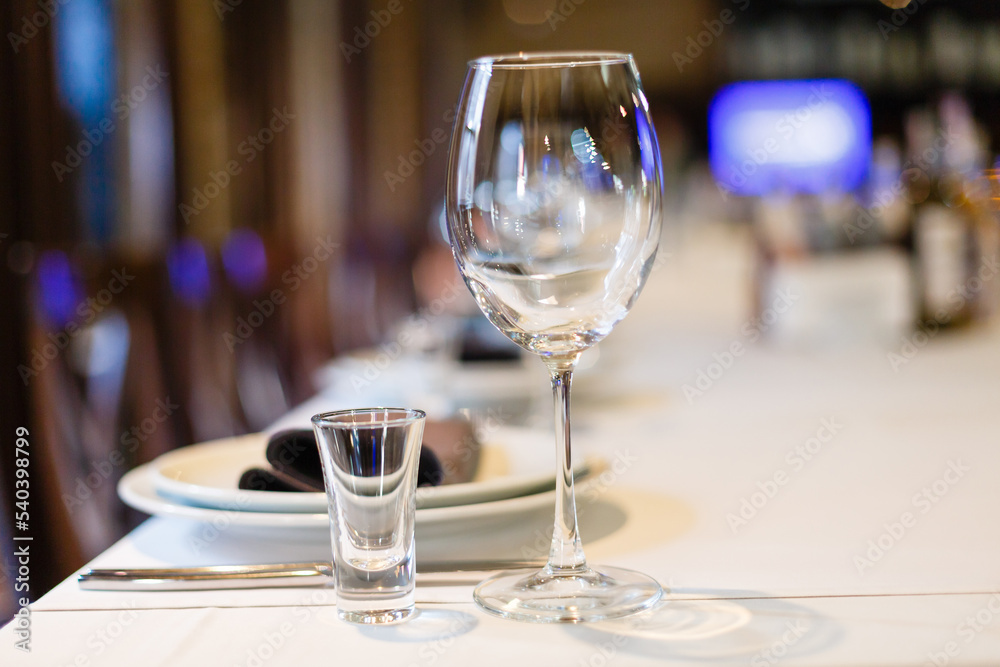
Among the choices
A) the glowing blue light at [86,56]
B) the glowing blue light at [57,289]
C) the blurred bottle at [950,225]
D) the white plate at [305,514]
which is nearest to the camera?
the white plate at [305,514]

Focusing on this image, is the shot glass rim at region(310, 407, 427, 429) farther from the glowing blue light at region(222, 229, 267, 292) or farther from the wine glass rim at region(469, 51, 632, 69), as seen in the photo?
the glowing blue light at region(222, 229, 267, 292)

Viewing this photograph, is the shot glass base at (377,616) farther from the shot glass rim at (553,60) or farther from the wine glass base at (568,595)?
the shot glass rim at (553,60)

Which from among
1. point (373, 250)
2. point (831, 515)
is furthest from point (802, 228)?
point (373, 250)

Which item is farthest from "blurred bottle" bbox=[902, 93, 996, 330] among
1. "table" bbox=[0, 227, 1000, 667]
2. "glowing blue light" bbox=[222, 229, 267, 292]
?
"glowing blue light" bbox=[222, 229, 267, 292]

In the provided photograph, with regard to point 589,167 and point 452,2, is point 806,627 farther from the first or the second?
point 452,2

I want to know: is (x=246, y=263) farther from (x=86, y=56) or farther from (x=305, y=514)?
(x=305, y=514)

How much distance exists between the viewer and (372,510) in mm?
448

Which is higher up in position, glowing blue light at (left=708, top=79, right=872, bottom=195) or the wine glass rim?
glowing blue light at (left=708, top=79, right=872, bottom=195)

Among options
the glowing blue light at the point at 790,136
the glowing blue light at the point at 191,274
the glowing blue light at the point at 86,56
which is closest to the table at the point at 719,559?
the glowing blue light at the point at 191,274

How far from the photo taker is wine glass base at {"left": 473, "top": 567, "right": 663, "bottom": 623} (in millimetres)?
462

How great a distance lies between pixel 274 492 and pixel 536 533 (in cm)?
16

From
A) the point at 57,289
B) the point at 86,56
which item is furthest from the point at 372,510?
the point at 86,56

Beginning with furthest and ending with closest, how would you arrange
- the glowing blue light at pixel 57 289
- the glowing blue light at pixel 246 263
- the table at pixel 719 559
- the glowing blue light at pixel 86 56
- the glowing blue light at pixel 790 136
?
the glowing blue light at pixel 790 136, the glowing blue light at pixel 86 56, the glowing blue light at pixel 246 263, the glowing blue light at pixel 57 289, the table at pixel 719 559

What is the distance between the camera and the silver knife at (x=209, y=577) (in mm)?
516
